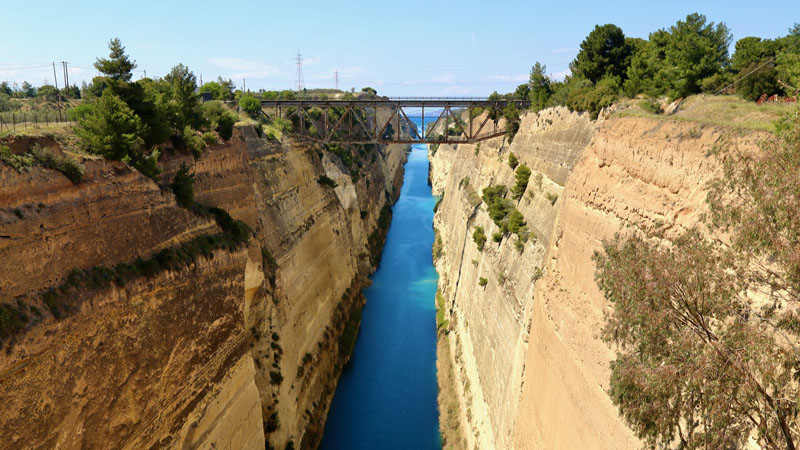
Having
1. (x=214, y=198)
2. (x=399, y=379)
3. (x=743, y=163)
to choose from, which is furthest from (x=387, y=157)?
(x=743, y=163)

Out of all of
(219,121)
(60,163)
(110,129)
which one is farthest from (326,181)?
(60,163)

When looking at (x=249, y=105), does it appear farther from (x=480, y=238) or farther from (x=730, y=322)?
(x=730, y=322)

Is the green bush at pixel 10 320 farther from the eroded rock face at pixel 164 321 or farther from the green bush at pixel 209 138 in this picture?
→ the green bush at pixel 209 138

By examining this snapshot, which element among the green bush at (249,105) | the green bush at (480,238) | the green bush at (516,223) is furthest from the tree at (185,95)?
the green bush at (480,238)

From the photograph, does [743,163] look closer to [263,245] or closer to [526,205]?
[526,205]

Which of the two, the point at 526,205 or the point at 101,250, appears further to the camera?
the point at 526,205

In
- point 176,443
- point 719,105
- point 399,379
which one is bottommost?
point 399,379
